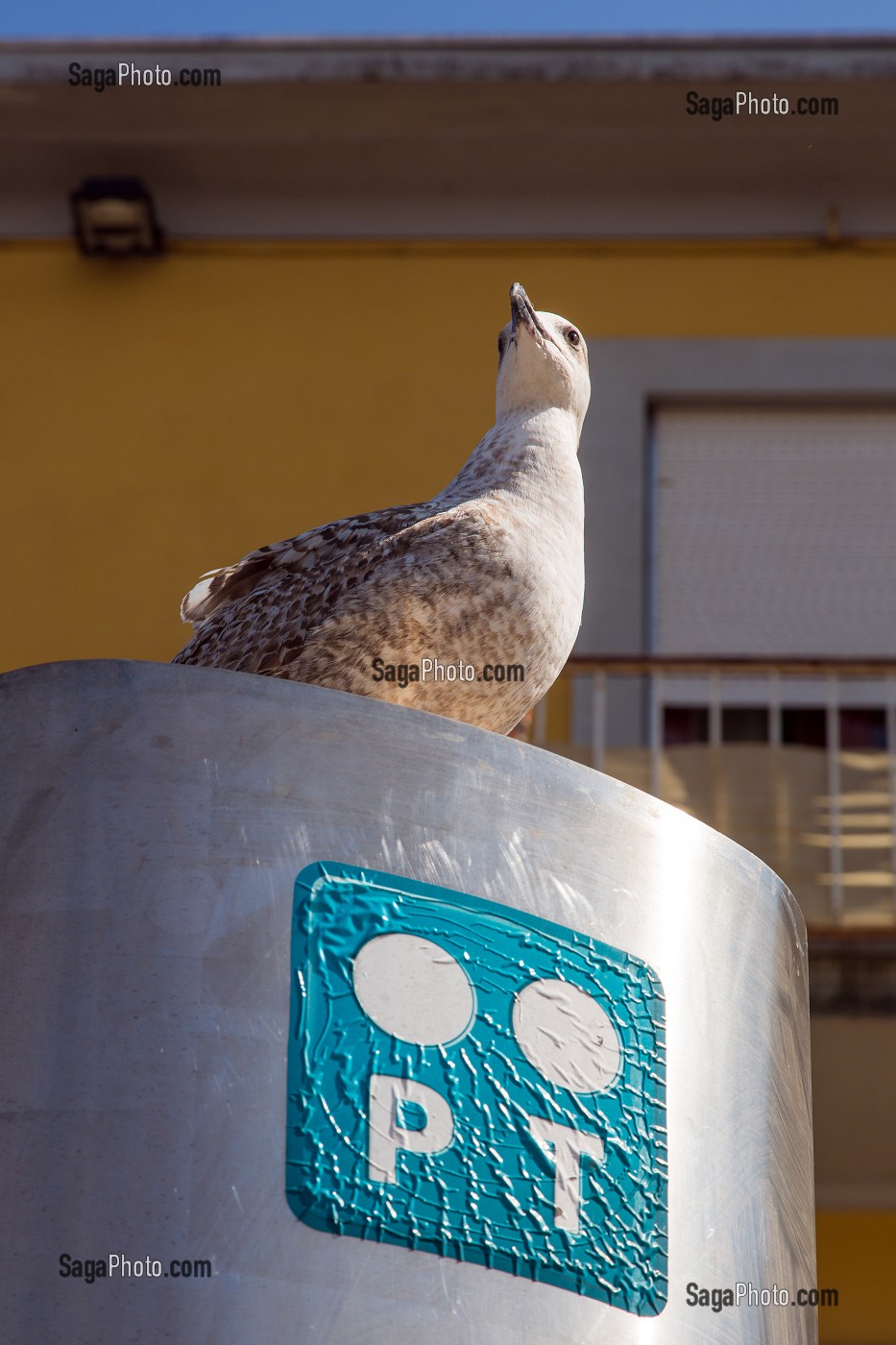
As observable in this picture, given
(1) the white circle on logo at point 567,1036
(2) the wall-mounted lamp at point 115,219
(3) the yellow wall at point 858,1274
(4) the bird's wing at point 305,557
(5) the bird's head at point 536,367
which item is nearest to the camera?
(1) the white circle on logo at point 567,1036

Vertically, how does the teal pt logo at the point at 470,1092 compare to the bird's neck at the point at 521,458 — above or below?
below

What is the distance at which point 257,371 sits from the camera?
31.7 feet

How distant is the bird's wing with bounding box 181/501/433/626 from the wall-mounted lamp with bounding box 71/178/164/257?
5.65 m

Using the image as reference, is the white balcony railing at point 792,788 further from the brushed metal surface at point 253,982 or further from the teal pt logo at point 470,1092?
the teal pt logo at point 470,1092

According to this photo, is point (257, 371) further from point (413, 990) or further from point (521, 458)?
point (413, 990)

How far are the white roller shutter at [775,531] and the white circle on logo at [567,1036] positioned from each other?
5979 mm

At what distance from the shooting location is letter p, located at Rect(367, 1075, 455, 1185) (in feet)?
10.2

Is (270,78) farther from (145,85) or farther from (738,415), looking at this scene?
(738,415)

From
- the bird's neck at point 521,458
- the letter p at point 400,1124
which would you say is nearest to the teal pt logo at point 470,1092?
the letter p at point 400,1124

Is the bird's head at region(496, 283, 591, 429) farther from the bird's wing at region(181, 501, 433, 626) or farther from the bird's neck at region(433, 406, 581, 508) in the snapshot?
the bird's wing at region(181, 501, 433, 626)

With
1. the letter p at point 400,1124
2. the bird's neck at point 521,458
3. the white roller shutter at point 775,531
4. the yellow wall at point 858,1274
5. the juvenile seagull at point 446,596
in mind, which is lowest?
the yellow wall at point 858,1274

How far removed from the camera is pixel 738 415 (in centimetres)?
964

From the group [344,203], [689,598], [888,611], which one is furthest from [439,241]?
[888,611]

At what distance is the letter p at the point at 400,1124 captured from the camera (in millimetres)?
3098
